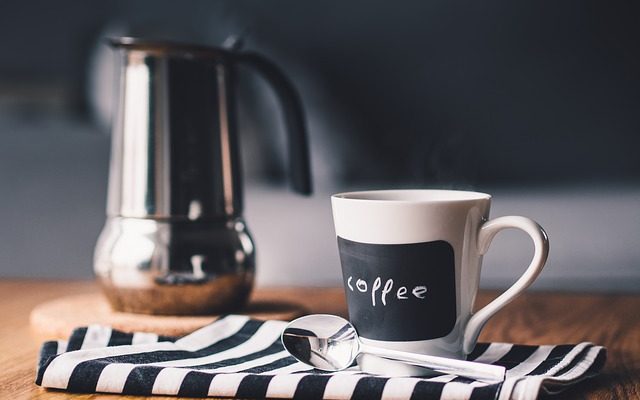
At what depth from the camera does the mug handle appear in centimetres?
48

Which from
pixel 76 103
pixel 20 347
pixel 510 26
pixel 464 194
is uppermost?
pixel 510 26

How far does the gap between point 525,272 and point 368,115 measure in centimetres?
82

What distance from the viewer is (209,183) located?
27.7 inches

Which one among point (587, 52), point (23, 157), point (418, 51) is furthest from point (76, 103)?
point (587, 52)

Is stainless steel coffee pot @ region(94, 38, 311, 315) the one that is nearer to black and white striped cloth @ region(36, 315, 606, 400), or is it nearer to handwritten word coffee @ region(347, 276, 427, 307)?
black and white striped cloth @ region(36, 315, 606, 400)

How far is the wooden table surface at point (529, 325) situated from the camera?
492 mm

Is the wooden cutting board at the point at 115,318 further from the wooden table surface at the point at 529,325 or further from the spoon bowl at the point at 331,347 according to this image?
the spoon bowl at the point at 331,347

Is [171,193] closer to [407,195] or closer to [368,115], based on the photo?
[407,195]

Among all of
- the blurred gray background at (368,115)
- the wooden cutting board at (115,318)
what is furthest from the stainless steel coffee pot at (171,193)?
the blurred gray background at (368,115)

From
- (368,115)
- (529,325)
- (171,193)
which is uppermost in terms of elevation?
(368,115)

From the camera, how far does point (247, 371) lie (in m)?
0.49

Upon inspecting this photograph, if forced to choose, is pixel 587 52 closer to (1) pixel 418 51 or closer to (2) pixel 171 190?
(1) pixel 418 51

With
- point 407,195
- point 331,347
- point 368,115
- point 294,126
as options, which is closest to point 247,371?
point 331,347

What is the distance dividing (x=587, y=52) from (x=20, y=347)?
1.01 meters
